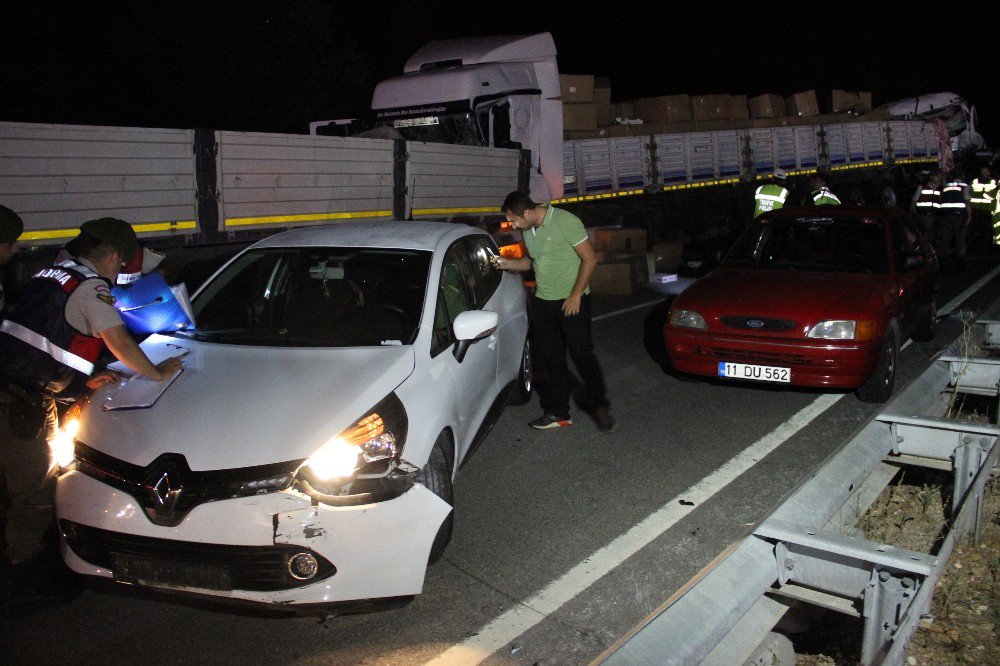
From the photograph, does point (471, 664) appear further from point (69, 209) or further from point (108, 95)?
point (108, 95)

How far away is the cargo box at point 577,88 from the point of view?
16953mm

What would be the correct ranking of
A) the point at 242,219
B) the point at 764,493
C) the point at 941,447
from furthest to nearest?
1. the point at 242,219
2. the point at 764,493
3. the point at 941,447

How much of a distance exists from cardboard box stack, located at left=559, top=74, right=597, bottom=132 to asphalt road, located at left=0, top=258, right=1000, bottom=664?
10997 mm

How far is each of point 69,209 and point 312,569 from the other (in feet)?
19.3

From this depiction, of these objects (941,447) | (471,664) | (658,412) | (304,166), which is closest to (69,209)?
(304,166)

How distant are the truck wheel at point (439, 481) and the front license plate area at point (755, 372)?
3.22m

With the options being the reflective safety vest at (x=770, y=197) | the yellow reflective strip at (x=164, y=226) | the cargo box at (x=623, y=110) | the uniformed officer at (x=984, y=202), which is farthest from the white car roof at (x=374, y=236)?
the cargo box at (x=623, y=110)

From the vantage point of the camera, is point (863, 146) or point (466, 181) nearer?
point (466, 181)

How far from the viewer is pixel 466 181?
12.6m

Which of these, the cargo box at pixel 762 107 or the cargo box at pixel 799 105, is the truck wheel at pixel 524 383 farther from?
the cargo box at pixel 799 105

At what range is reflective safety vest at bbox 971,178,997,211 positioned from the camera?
49.0 ft

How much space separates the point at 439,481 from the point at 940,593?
7.14ft

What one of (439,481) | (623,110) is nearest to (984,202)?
(623,110)

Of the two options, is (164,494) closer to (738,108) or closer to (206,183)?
(206,183)
